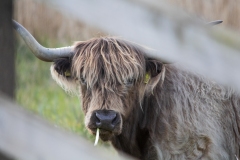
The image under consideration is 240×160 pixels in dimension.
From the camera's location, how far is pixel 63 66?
6.12 m

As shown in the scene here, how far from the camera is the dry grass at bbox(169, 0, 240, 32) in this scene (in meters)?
10.9

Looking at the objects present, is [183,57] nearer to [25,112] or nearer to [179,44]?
[179,44]

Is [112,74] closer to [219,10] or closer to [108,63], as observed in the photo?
[108,63]

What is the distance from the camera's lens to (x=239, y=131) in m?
6.19

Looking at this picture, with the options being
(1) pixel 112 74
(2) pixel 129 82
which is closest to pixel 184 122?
(2) pixel 129 82

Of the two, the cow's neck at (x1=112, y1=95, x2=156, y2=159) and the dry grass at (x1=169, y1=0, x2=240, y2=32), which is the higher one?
the dry grass at (x1=169, y1=0, x2=240, y2=32)

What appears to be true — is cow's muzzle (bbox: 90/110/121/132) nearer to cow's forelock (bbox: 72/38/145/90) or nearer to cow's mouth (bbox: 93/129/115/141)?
cow's mouth (bbox: 93/129/115/141)

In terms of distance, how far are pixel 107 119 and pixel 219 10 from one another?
6.20m

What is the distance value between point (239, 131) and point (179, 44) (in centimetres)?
419

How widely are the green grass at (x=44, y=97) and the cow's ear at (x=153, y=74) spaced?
4.58 ft

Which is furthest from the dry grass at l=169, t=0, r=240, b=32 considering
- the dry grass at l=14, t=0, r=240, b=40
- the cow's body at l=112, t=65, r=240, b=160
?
the cow's body at l=112, t=65, r=240, b=160

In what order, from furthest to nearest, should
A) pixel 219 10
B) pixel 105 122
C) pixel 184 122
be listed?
pixel 219 10 → pixel 184 122 → pixel 105 122

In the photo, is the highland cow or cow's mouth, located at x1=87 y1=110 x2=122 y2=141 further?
the highland cow

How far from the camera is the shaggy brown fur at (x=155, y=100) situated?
5828 millimetres
